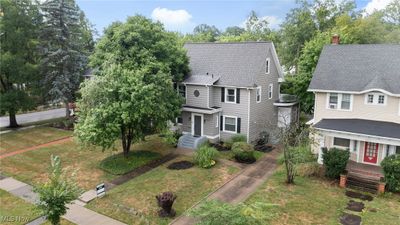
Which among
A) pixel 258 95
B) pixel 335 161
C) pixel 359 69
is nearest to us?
pixel 335 161

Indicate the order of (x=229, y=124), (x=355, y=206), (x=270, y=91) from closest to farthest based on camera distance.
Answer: (x=355, y=206) < (x=229, y=124) < (x=270, y=91)

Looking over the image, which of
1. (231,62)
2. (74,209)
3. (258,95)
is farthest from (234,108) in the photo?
(74,209)

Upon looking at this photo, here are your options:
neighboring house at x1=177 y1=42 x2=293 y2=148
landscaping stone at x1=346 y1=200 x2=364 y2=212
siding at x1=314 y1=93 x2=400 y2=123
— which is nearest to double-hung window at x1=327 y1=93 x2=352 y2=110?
siding at x1=314 y1=93 x2=400 y2=123

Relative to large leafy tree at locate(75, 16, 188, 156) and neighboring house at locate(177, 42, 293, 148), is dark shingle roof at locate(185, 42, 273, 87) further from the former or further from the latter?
large leafy tree at locate(75, 16, 188, 156)

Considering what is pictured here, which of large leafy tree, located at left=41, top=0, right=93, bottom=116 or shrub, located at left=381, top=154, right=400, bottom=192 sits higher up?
large leafy tree, located at left=41, top=0, right=93, bottom=116

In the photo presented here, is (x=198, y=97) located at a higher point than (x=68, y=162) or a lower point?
higher

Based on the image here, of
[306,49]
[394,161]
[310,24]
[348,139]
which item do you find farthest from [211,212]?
[310,24]

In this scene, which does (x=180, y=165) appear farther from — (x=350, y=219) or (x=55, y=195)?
(x=350, y=219)

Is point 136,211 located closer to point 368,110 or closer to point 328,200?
point 328,200
